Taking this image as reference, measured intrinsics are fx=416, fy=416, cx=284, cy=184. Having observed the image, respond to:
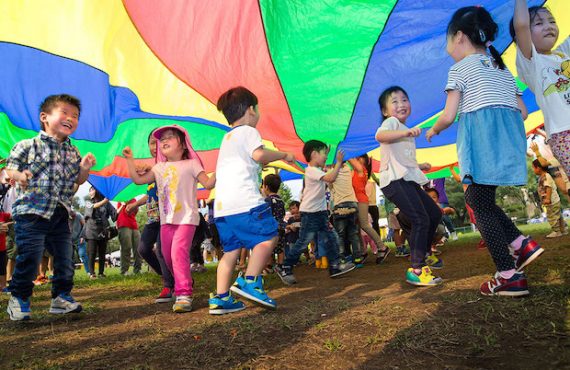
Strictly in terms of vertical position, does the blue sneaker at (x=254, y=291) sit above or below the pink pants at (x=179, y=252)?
below

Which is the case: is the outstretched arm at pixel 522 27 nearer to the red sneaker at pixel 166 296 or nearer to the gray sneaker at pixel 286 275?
the gray sneaker at pixel 286 275

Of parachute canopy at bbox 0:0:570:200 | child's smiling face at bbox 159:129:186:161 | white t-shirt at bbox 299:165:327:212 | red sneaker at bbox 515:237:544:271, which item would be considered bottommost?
red sneaker at bbox 515:237:544:271

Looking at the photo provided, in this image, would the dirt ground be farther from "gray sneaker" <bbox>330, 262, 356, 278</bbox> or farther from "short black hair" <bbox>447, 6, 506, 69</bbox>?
"short black hair" <bbox>447, 6, 506, 69</bbox>

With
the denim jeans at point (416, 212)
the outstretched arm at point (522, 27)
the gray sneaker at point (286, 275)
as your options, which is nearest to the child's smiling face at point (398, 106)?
the denim jeans at point (416, 212)

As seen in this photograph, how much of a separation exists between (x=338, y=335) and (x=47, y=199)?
6.75ft

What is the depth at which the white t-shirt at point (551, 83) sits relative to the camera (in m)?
2.26

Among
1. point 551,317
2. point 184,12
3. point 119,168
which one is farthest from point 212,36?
point 119,168

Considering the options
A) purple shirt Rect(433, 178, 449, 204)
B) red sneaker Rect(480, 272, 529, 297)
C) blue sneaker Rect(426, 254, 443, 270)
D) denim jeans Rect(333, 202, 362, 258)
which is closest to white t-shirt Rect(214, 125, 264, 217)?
red sneaker Rect(480, 272, 529, 297)

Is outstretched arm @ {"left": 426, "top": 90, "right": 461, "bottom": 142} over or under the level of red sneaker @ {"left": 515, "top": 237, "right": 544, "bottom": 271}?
over

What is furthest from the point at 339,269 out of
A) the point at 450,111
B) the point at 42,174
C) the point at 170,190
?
the point at 42,174

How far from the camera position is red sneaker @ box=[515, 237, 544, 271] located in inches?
84.7

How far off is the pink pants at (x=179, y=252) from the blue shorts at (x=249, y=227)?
0.49 meters

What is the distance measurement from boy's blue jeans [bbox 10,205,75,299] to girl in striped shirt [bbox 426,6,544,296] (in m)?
2.45

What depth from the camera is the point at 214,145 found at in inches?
249
